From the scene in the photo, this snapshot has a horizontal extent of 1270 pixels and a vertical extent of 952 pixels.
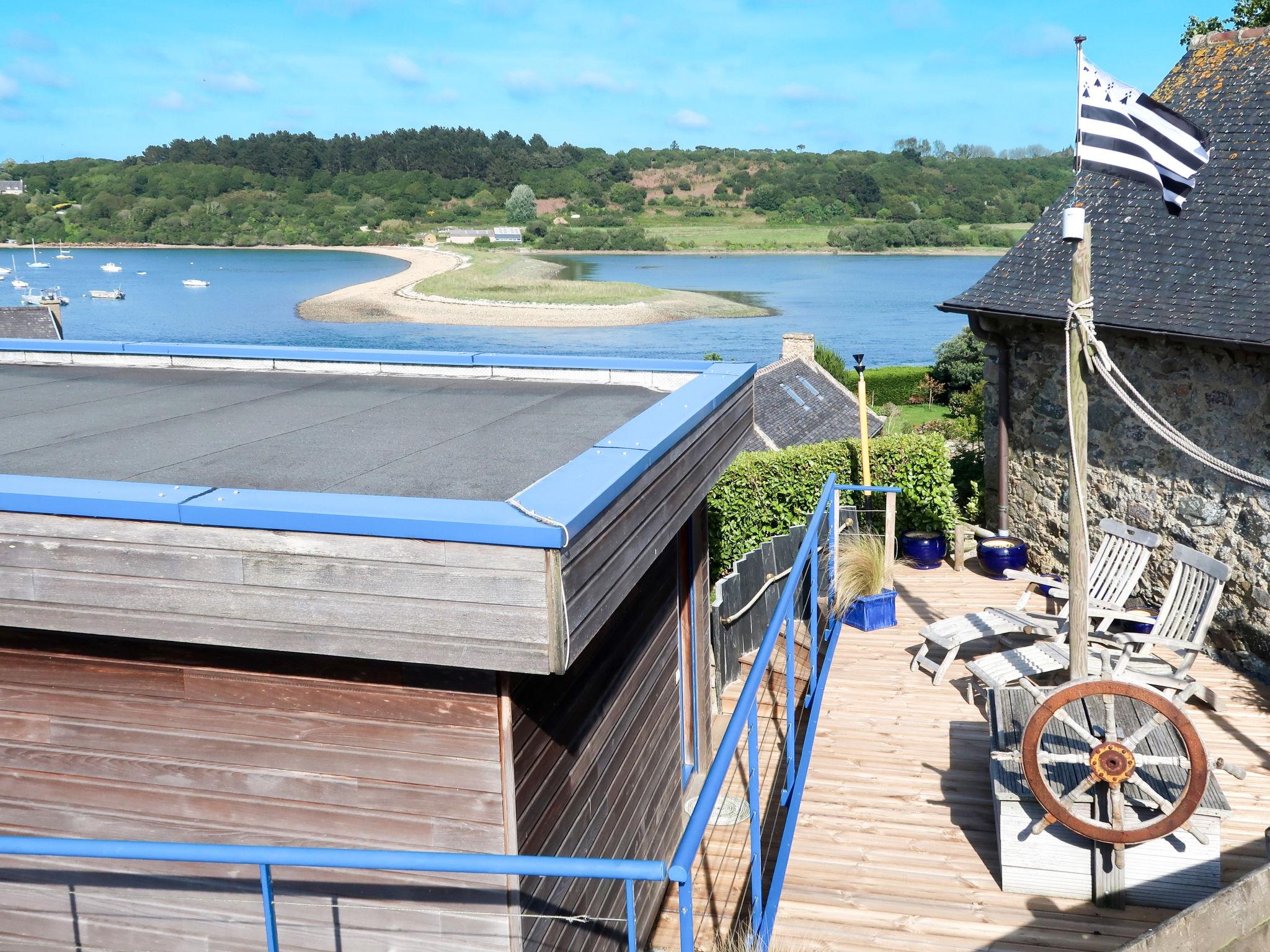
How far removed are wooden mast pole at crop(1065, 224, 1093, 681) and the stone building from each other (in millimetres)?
3417

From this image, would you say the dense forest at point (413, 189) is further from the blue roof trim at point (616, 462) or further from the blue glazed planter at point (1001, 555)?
the blue roof trim at point (616, 462)

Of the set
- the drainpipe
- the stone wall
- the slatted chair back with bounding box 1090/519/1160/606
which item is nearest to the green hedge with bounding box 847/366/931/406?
the drainpipe

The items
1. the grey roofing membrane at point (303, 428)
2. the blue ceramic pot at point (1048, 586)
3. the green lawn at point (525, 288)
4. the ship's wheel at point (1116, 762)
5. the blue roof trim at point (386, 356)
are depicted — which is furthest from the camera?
the green lawn at point (525, 288)

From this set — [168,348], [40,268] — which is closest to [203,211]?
[40,268]

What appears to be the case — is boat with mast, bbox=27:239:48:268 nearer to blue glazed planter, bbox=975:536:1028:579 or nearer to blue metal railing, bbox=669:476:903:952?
blue glazed planter, bbox=975:536:1028:579

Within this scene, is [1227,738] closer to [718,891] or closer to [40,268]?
[718,891]

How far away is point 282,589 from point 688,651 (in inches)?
157

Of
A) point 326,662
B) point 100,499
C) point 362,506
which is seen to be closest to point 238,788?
point 326,662

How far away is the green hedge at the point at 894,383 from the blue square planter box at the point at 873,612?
30058 millimetres

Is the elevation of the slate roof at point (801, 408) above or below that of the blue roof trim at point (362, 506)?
below

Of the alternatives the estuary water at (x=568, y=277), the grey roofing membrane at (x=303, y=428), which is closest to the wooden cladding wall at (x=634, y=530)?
the grey roofing membrane at (x=303, y=428)

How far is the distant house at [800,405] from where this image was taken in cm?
2272

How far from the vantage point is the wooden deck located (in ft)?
15.0

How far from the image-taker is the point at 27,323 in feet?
75.5
